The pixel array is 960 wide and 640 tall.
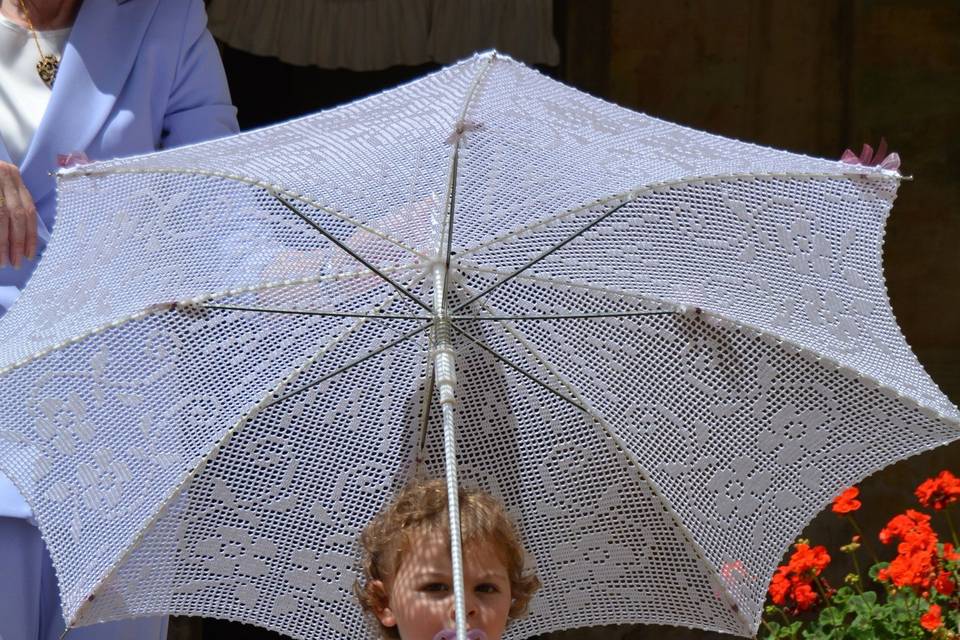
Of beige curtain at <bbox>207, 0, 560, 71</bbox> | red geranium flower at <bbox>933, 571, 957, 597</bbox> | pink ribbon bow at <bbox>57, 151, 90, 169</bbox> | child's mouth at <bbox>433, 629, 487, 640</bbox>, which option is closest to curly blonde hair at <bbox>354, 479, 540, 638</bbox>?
child's mouth at <bbox>433, 629, 487, 640</bbox>

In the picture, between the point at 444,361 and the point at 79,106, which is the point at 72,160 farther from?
the point at 444,361

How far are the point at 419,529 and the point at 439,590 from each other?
106 millimetres

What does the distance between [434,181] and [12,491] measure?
96 cm

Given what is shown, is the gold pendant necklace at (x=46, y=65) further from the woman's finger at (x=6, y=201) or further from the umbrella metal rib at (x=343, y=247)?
A: the umbrella metal rib at (x=343, y=247)

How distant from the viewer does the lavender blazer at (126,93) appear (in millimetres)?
3123

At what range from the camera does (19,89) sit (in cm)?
316

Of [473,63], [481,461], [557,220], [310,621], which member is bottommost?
[310,621]

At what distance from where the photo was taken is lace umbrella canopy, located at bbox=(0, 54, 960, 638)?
2.62m

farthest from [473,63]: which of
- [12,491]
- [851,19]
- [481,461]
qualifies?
[851,19]

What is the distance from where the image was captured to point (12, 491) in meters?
2.99

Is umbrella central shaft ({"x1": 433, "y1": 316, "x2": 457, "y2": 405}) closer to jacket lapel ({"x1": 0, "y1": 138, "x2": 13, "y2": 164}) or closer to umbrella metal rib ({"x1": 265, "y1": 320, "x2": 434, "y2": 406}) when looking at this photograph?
umbrella metal rib ({"x1": 265, "y1": 320, "x2": 434, "y2": 406})

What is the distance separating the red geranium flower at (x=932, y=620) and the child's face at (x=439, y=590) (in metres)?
1.37

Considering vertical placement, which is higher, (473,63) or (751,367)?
(473,63)

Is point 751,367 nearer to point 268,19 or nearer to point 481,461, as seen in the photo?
Result: point 481,461
